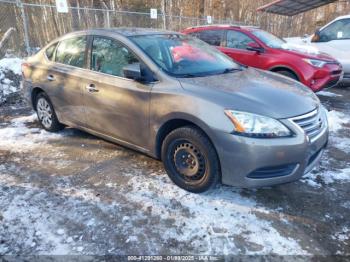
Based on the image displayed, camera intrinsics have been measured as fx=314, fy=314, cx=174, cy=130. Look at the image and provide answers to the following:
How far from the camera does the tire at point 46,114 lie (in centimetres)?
495

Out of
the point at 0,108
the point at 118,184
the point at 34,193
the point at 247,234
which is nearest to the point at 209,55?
the point at 118,184

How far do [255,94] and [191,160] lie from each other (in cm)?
94

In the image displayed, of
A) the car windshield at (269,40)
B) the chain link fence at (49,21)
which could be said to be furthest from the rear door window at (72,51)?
the chain link fence at (49,21)

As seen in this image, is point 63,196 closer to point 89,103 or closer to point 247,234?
point 89,103

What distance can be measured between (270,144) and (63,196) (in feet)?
7.26

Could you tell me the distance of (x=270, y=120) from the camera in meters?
2.89

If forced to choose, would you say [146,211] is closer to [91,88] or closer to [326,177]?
[91,88]

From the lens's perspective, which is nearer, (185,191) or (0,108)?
(185,191)

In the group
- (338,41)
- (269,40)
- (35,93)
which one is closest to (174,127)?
(35,93)

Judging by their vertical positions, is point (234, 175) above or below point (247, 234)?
above

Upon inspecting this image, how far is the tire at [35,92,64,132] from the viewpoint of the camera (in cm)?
495

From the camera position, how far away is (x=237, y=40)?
754 centimetres

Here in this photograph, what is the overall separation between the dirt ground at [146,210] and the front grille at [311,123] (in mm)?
738

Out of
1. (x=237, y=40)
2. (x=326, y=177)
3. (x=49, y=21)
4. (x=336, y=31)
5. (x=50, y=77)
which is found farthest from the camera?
(x=49, y=21)
